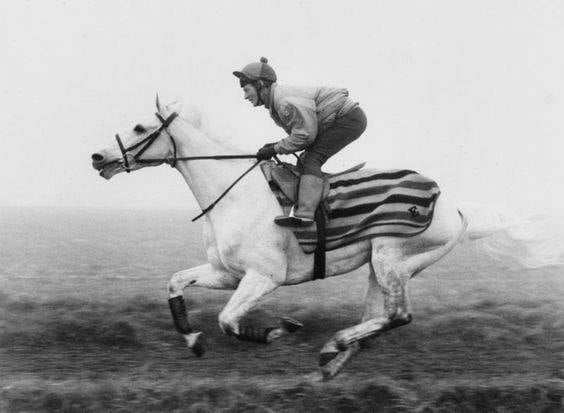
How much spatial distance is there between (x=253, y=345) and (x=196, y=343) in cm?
70

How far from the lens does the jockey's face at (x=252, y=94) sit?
582cm

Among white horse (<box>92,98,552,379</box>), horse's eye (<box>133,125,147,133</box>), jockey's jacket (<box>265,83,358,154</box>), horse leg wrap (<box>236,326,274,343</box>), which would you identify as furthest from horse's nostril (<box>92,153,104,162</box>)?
horse leg wrap (<box>236,326,274,343</box>)

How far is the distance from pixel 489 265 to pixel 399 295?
10.9 ft

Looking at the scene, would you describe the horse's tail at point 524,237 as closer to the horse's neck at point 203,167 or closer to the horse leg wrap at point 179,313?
the horse's neck at point 203,167

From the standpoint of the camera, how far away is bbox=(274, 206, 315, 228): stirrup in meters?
5.67

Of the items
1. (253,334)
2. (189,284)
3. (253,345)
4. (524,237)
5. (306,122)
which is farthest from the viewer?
(524,237)

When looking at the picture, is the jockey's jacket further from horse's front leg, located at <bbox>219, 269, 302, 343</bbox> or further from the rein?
horse's front leg, located at <bbox>219, 269, 302, 343</bbox>

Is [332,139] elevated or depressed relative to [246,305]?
elevated

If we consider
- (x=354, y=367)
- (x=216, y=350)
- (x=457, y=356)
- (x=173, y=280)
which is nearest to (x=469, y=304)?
(x=457, y=356)

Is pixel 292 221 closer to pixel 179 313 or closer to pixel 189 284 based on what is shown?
pixel 189 284

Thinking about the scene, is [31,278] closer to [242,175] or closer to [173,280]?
[173,280]

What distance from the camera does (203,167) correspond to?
589cm

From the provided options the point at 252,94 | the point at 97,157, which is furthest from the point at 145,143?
the point at 252,94

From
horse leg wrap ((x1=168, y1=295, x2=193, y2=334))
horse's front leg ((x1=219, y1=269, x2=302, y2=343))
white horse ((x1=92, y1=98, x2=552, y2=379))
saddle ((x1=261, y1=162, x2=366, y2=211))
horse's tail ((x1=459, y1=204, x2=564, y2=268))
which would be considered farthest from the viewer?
horse's tail ((x1=459, y1=204, x2=564, y2=268))
